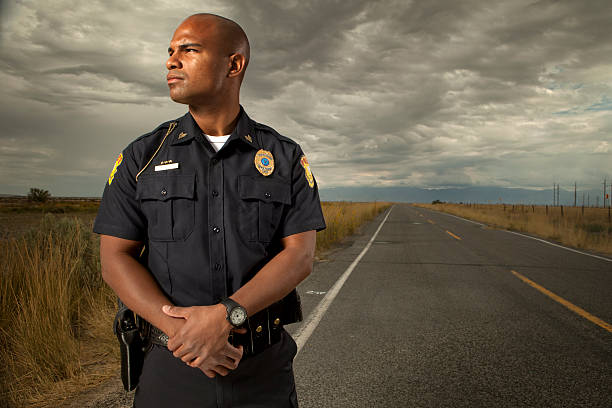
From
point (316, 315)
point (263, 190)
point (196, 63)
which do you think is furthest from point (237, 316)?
point (316, 315)

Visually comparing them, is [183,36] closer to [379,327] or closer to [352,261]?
[379,327]

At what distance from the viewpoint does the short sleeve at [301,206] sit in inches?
55.8

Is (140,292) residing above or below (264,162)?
below

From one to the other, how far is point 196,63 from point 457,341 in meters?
3.88

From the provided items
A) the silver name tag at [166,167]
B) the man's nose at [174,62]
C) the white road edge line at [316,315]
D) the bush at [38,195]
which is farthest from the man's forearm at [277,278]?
the bush at [38,195]

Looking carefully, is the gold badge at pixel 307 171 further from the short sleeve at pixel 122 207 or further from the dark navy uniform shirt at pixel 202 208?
the short sleeve at pixel 122 207

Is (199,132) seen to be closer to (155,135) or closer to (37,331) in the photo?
(155,135)

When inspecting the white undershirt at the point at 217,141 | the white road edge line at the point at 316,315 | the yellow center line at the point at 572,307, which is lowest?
the yellow center line at the point at 572,307

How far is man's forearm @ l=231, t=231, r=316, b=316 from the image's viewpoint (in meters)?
1.21

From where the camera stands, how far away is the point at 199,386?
1.30 meters

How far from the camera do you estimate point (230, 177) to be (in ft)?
4.53

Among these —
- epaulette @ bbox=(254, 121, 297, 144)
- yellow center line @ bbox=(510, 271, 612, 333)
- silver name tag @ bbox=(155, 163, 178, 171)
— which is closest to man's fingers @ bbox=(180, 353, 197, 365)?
silver name tag @ bbox=(155, 163, 178, 171)

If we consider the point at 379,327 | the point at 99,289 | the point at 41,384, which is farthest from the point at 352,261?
the point at 41,384

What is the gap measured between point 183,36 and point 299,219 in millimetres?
762
